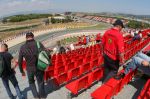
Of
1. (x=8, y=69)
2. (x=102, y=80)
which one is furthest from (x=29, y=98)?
(x=102, y=80)

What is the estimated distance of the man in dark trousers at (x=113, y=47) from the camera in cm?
712

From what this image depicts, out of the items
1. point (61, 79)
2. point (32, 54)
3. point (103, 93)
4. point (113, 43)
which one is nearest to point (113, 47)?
point (113, 43)

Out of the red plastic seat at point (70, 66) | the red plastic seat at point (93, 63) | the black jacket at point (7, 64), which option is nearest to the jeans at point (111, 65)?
the red plastic seat at point (93, 63)

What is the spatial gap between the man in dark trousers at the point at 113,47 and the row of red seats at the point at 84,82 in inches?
26.3

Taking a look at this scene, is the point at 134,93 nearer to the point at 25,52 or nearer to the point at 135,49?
the point at 25,52

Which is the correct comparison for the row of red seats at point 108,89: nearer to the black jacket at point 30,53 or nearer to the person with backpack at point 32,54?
the person with backpack at point 32,54

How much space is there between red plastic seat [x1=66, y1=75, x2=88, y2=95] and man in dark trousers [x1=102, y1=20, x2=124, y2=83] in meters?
0.83

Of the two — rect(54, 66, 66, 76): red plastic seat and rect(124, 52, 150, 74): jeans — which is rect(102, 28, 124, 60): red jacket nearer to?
rect(124, 52, 150, 74): jeans

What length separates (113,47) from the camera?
7.32m

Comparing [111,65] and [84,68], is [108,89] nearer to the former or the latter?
[111,65]

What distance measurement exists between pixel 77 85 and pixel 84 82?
1.63 feet

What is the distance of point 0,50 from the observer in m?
7.16

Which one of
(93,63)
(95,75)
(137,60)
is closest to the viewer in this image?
(137,60)

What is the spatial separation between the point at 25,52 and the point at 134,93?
3496 mm
